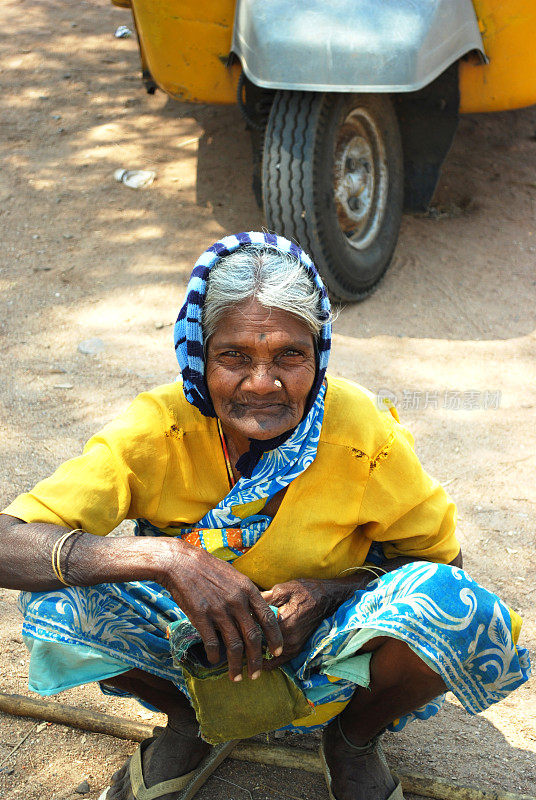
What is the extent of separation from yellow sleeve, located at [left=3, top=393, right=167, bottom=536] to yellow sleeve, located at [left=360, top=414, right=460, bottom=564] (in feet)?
1.50

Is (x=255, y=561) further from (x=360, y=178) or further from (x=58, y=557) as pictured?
(x=360, y=178)

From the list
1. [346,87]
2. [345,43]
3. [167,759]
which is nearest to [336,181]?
[346,87]

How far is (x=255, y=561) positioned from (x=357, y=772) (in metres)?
0.53

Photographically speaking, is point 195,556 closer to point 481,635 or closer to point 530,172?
point 481,635

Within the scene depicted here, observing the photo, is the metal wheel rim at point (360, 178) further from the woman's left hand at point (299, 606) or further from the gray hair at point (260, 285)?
the woman's left hand at point (299, 606)

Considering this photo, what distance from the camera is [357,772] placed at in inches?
76.2

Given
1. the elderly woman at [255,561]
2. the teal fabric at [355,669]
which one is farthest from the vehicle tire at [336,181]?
the teal fabric at [355,669]

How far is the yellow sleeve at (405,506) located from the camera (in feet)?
6.13

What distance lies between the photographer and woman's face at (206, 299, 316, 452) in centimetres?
177

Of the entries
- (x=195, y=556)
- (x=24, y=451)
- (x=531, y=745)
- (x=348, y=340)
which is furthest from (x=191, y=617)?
(x=348, y=340)

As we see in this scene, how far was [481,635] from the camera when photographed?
162 cm

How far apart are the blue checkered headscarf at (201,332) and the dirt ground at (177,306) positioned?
0.90 metres

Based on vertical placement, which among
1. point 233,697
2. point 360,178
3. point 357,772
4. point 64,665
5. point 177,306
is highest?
point 64,665

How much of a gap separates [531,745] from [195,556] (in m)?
1.06
